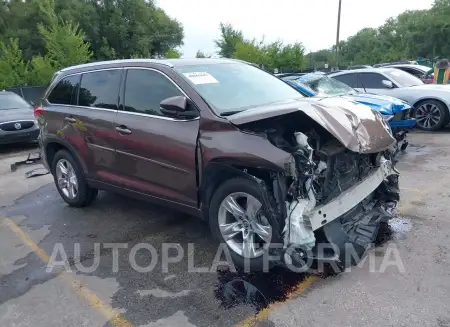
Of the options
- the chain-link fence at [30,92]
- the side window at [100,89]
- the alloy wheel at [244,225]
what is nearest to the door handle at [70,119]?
the side window at [100,89]

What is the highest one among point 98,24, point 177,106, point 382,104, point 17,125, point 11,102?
point 98,24

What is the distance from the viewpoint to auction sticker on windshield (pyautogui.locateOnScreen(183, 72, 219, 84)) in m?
4.01

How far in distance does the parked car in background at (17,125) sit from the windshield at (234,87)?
25.8ft

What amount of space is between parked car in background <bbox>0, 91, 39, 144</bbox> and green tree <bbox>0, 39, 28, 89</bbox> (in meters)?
10.2

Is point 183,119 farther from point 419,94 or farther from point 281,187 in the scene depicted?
point 419,94

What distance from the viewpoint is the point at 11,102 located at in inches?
464

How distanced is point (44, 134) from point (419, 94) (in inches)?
313

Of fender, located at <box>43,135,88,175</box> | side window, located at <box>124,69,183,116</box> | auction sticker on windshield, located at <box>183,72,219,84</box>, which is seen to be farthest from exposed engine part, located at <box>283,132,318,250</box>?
fender, located at <box>43,135,88,175</box>

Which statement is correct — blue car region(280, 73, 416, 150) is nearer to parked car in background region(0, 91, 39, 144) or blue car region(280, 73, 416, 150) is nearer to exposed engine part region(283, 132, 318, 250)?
exposed engine part region(283, 132, 318, 250)

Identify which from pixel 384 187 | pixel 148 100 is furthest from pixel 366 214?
Answer: pixel 148 100

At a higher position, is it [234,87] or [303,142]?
[234,87]

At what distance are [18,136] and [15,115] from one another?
2.17 feet

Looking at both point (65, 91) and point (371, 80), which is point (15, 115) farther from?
point (371, 80)

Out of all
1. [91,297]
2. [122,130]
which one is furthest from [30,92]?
[91,297]
